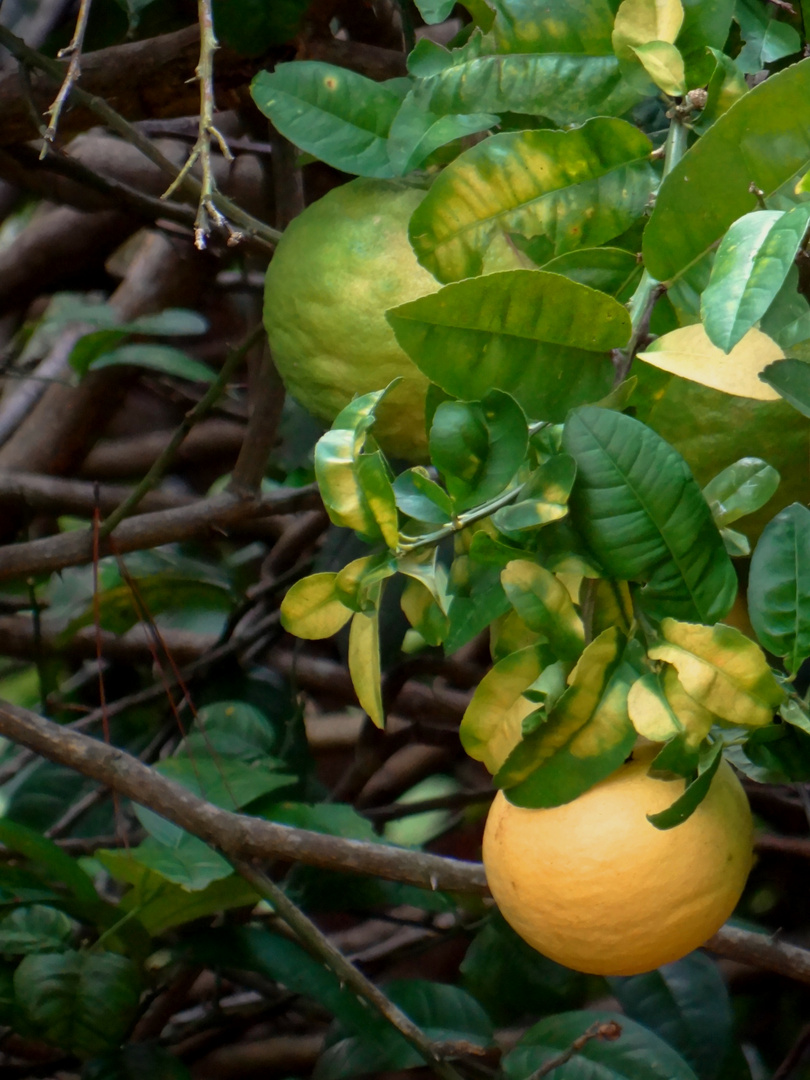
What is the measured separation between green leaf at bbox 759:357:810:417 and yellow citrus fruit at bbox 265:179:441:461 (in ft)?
0.76

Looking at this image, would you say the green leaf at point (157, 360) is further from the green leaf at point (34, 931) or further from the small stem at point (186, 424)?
the green leaf at point (34, 931)

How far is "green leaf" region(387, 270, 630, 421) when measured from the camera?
366mm

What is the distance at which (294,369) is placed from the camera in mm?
627

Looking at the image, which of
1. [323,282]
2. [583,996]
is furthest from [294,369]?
[583,996]

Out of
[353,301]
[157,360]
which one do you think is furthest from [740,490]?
[157,360]

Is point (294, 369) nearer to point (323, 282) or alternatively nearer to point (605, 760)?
point (323, 282)

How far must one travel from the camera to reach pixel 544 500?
379 millimetres

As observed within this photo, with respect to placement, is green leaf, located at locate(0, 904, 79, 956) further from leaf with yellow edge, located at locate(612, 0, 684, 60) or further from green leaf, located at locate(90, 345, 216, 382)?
leaf with yellow edge, located at locate(612, 0, 684, 60)

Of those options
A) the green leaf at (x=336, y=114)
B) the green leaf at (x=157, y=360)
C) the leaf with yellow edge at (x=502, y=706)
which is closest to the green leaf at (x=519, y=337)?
the leaf with yellow edge at (x=502, y=706)

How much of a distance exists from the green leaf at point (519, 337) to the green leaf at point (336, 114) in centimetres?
22

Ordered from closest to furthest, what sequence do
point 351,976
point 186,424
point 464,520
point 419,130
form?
point 464,520
point 419,130
point 351,976
point 186,424

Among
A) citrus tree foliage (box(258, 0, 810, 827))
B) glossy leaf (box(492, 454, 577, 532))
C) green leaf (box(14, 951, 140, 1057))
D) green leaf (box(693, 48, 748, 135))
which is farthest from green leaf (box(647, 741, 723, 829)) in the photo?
green leaf (box(14, 951, 140, 1057))

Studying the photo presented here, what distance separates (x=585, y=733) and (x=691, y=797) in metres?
0.05

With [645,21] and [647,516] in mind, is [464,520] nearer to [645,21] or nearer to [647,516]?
[647,516]
